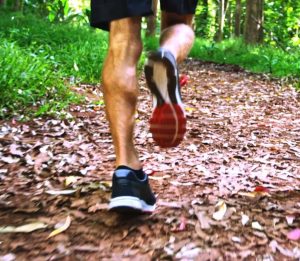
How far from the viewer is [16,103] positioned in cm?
408

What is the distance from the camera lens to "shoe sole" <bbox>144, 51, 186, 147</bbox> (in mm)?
1828

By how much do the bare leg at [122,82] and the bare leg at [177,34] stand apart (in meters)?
0.17

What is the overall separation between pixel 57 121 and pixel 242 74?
21.0 feet

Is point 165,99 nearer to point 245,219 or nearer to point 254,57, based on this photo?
point 245,219

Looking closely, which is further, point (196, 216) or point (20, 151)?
point (20, 151)

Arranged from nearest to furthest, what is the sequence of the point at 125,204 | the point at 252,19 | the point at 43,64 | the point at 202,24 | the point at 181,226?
1. the point at 125,204
2. the point at 181,226
3. the point at 43,64
4. the point at 252,19
5. the point at 202,24

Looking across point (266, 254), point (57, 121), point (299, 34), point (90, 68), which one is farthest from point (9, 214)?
point (299, 34)

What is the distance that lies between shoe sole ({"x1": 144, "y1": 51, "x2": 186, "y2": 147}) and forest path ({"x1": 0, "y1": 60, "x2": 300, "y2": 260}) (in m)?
0.39

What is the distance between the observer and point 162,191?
2.32 meters

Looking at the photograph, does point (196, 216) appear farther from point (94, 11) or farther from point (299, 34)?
point (299, 34)

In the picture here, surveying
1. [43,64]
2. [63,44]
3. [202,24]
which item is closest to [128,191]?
[43,64]

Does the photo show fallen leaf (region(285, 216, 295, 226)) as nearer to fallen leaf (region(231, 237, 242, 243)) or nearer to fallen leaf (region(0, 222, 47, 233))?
fallen leaf (region(231, 237, 242, 243))

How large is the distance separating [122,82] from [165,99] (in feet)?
0.62

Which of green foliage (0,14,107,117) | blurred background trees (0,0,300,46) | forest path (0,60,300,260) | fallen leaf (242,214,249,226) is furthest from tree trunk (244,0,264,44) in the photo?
fallen leaf (242,214,249,226)
